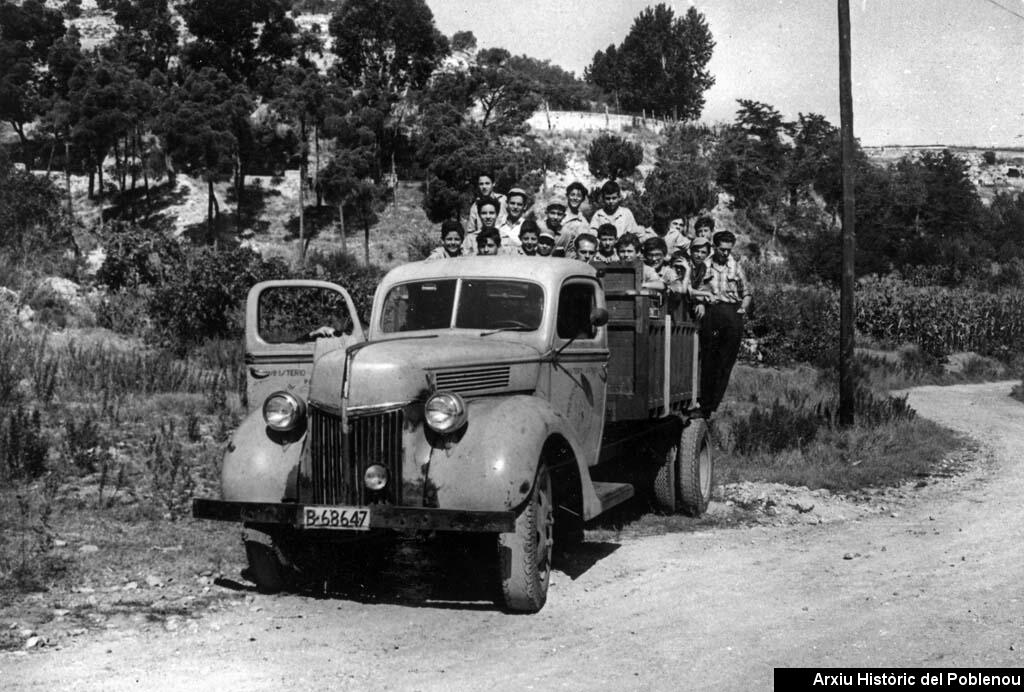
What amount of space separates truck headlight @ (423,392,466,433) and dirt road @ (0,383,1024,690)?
3.67ft

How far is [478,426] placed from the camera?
598 centimetres

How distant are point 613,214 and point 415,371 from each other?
4956 mm

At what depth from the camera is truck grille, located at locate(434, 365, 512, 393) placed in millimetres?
6117

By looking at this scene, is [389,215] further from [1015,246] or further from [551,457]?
[551,457]

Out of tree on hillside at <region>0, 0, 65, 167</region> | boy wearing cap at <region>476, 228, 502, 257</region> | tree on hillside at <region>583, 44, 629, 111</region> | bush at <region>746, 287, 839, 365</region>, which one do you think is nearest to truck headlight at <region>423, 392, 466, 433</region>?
boy wearing cap at <region>476, 228, 502, 257</region>

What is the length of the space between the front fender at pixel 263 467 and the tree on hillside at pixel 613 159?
56101mm

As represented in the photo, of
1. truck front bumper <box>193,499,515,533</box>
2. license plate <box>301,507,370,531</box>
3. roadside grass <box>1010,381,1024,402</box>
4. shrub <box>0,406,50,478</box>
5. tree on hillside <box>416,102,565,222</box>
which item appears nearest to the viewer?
truck front bumper <box>193,499,515,533</box>

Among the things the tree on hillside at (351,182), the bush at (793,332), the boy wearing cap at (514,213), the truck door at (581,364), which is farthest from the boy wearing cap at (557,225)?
the tree on hillside at (351,182)

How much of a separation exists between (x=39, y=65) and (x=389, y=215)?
22.8m

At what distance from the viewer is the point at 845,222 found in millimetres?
14711

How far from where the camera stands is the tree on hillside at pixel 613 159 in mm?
61406

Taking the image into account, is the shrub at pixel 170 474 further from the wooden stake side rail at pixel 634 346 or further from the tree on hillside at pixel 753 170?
the tree on hillside at pixel 753 170

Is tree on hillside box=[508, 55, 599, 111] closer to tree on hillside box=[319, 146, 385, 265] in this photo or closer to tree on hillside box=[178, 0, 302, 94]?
tree on hillside box=[178, 0, 302, 94]

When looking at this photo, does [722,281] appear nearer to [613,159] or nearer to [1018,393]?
[1018,393]
